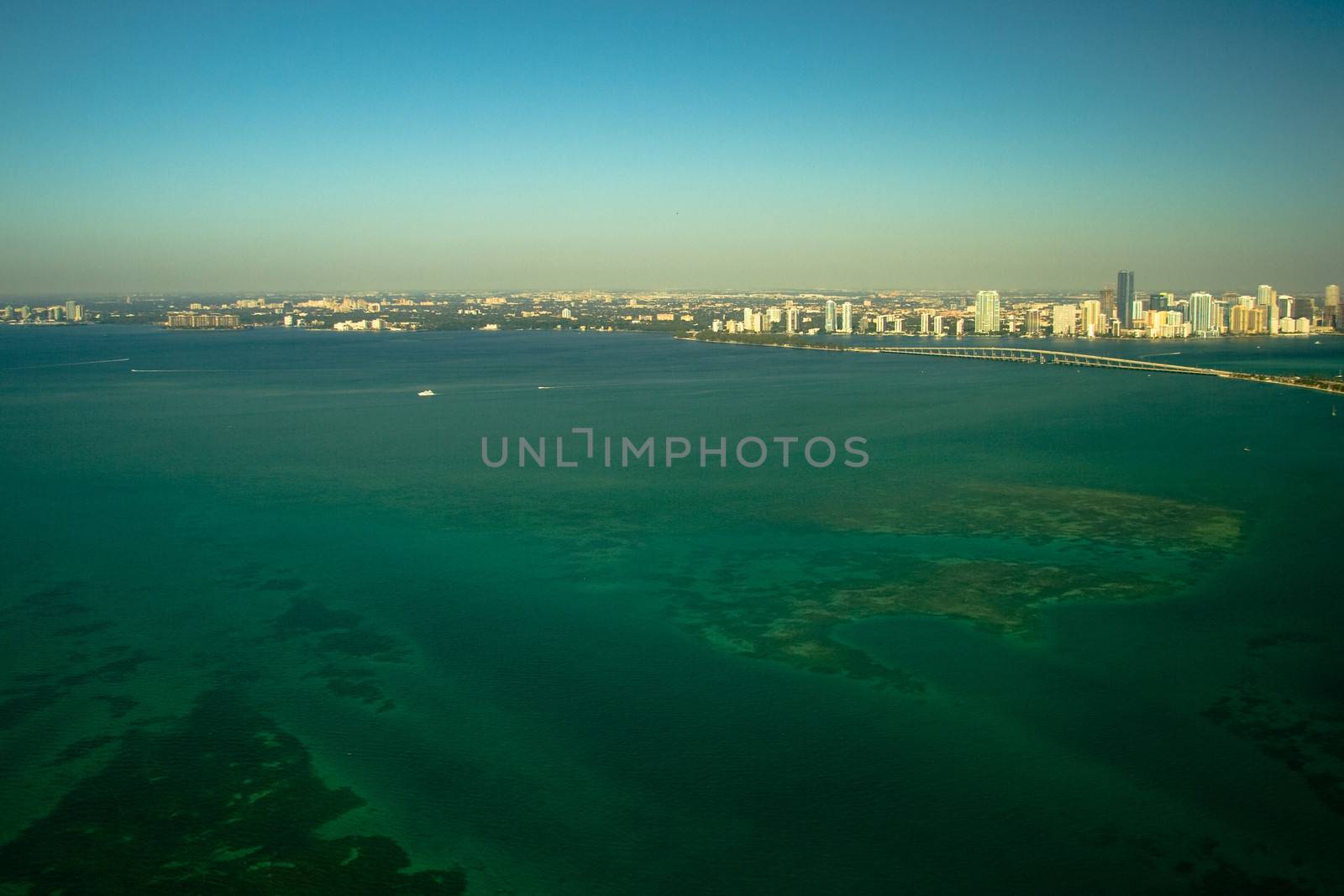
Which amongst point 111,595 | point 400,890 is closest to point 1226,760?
point 400,890

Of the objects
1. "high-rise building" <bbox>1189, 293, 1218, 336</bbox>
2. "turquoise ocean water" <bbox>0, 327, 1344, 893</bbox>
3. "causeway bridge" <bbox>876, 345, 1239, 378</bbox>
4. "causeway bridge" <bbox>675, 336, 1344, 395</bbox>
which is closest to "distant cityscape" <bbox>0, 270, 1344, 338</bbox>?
"high-rise building" <bbox>1189, 293, 1218, 336</bbox>

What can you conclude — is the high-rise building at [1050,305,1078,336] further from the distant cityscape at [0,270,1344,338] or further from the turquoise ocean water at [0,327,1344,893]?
the turquoise ocean water at [0,327,1344,893]

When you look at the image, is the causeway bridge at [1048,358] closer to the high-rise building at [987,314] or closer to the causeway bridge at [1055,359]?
the causeway bridge at [1055,359]

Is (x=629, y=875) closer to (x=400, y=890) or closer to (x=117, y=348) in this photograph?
(x=400, y=890)

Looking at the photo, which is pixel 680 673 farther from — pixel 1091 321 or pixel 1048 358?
pixel 1091 321

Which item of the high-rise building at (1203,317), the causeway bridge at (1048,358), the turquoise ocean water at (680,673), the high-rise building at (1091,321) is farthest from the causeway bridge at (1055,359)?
the high-rise building at (1203,317)

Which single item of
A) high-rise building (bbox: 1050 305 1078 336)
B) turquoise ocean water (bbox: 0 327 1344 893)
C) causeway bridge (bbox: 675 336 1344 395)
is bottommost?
turquoise ocean water (bbox: 0 327 1344 893)

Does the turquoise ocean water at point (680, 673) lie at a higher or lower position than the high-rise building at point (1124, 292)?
lower
